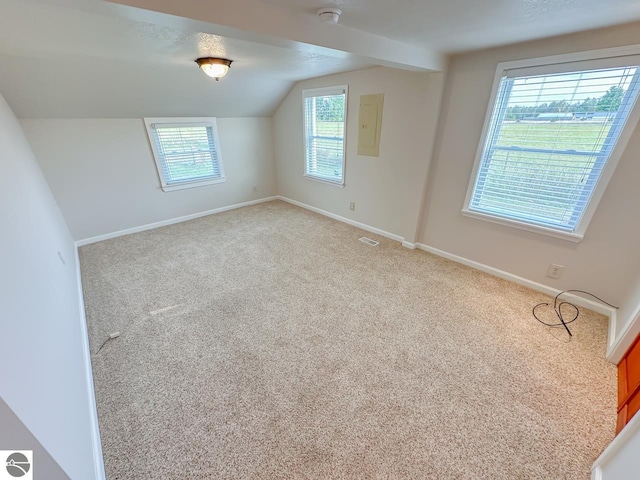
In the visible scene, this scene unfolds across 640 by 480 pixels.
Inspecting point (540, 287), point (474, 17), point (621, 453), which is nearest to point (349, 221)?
point (540, 287)

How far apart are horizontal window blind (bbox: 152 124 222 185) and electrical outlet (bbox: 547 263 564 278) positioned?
467 cm

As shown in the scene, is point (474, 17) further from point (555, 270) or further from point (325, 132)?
point (325, 132)

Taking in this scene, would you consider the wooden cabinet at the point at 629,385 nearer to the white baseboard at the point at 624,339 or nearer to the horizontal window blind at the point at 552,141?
the white baseboard at the point at 624,339

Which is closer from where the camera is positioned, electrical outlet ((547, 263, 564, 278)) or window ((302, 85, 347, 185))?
electrical outlet ((547, 263, 564, 278))

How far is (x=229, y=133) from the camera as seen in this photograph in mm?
4426

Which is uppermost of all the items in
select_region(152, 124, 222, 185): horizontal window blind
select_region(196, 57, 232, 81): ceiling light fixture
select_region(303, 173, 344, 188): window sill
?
select_region(196, 57, 232, 81): ceiling light fixture

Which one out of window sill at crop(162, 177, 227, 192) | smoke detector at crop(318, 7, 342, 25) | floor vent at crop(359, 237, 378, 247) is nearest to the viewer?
smoke detector at crop(318, 7, 342, 25)

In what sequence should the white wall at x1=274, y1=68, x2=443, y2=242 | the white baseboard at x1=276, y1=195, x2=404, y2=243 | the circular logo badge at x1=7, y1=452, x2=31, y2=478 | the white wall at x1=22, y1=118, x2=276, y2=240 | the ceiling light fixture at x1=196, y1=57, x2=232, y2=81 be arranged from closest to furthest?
the circular logo badge at x1=7, y1=452, x2=31, y2=478, the ceiling light fixture at x1=196, y1=57, x2=232, y2=81, the white wall at x1=274, y1=68, x2=443, y2=242, the white wall at x1=22, y1=118, x2=276, y2=240, the white baseboard at x1=276, y1=195, x2=404, y2=243

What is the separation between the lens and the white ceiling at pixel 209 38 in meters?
1.36

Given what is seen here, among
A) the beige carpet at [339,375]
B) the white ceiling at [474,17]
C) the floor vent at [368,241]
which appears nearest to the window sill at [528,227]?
the beige carpet at [339,375]

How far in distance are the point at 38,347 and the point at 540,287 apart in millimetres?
3522

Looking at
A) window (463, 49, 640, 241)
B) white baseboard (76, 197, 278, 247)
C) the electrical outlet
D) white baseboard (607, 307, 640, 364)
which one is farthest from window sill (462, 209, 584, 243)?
white baseboard (76, 197, 278, 247)

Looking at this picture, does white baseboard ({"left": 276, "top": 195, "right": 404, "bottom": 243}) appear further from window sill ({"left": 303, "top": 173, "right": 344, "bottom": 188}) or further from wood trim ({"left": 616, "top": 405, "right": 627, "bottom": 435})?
wood trim ({"left": 616, "top": 405, "right": 627, "bottom": 435})

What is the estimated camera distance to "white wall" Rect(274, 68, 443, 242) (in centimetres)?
285
